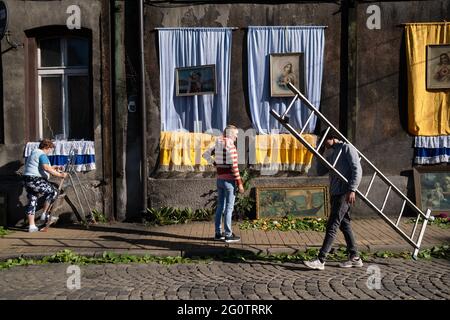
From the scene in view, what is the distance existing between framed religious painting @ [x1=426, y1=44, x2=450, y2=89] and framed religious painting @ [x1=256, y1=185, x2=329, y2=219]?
3195 millimetres

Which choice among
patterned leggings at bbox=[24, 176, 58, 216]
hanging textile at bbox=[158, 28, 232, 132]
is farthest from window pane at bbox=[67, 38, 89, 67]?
patterned leggings at bbox=[24, 176, 58, 216]

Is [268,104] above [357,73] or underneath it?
underneath

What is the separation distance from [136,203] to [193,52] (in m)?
3.30

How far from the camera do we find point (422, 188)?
9.77m

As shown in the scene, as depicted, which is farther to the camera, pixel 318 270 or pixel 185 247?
pixel 185 247

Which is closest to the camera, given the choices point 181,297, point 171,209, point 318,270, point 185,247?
point 181,297

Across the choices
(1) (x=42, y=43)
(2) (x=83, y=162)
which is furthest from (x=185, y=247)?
(1) (x=42, y=43)

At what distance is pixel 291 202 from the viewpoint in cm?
965

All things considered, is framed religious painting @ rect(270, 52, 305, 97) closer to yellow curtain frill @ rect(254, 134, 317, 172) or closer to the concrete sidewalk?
yellow curtain frill @ rect(254, 134, 317, 172)

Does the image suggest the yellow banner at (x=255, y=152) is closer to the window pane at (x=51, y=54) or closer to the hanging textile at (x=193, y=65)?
the hanging textile at (x=193, y=65)

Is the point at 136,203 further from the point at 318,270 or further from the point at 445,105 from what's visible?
the point at 445,105

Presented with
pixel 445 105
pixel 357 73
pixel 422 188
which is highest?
pixel 357 73

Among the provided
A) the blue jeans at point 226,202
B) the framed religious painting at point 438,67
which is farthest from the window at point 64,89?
the framed religious painting at point 438,67

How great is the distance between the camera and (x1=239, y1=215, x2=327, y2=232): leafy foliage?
894 cm
